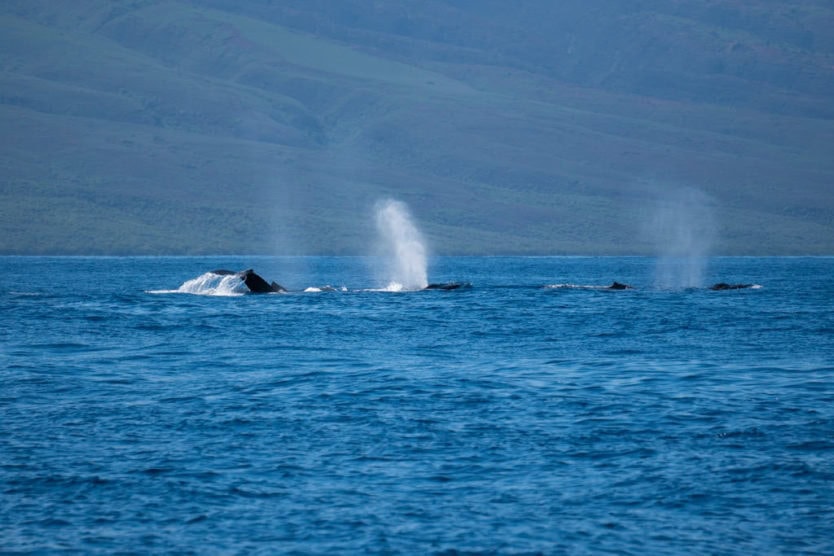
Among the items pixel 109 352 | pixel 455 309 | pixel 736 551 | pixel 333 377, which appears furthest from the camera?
pixel 455 309

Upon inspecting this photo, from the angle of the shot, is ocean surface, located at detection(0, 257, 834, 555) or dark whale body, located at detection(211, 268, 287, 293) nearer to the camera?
ocean surface, located at detection(0, 257, 834, 555)

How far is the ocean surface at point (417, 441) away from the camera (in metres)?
16.4

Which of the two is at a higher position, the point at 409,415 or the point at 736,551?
the point at 409,415

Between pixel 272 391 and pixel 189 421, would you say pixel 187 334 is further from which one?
pixel 189 421

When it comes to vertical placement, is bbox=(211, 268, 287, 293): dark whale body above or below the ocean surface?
above

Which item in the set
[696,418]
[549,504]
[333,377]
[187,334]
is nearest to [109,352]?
[187,334]

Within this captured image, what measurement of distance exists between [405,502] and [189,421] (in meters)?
7.17

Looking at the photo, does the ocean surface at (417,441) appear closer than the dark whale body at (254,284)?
Yes

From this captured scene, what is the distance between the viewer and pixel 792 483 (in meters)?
18.7

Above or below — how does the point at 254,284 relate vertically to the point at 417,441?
above

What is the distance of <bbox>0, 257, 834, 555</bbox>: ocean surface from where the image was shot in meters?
16.4

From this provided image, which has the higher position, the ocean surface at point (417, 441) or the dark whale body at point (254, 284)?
the dark whale body at point (254, 284)

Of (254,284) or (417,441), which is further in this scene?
(254,284)

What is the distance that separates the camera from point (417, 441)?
2155cm
